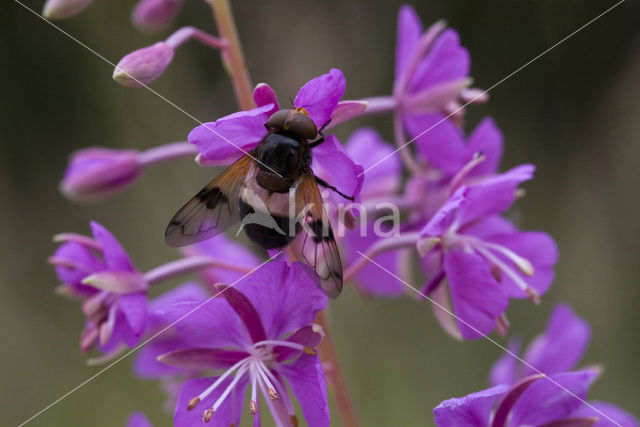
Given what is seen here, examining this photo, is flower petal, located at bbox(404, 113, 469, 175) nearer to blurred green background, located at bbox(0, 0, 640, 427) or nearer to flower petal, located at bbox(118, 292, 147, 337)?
flower petal, located at bbox(118, 292, 147, 337)

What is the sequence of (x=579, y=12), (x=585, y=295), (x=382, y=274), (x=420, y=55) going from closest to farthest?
(x=420, y=55)
(x=382, y=274)
(x=585, y=295)
(x=579, y=12)

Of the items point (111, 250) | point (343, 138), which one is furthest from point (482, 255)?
point (343, 138)

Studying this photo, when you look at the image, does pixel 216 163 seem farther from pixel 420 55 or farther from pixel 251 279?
pixel 420 55

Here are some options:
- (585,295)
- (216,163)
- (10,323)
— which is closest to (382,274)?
(216,163)

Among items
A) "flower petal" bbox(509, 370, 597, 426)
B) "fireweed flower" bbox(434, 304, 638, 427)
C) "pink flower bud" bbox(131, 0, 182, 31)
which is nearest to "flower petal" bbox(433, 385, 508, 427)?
"fireweed flower" bbox(434, 304, 638, 427)

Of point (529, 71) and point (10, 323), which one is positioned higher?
point (10, 323)

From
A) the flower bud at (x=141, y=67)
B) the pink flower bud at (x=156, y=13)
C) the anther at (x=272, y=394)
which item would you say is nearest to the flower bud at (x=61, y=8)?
the pink flower bud at (x=156, y=13)
